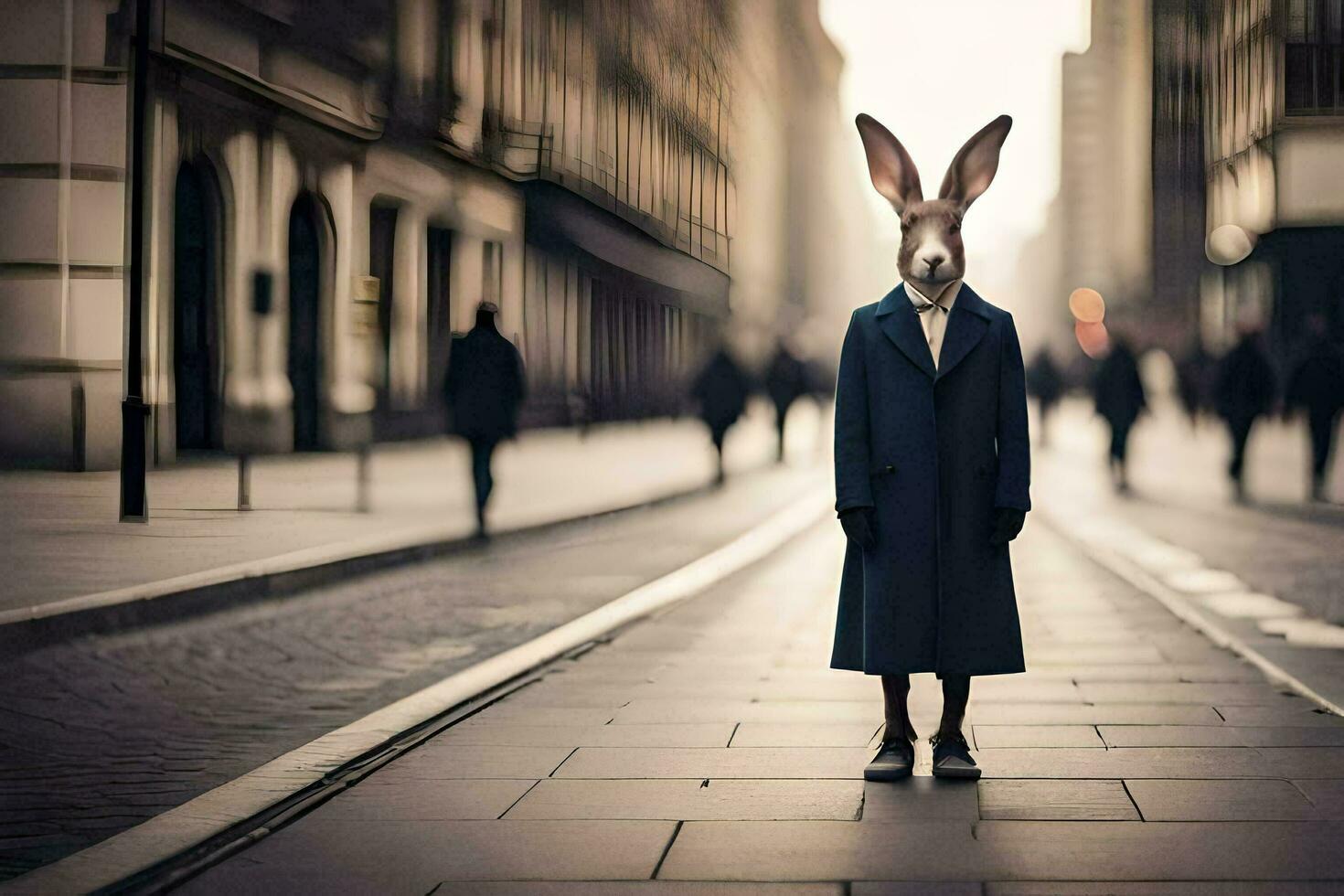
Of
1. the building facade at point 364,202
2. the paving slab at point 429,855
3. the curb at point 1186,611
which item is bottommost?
the paving slab at point 429,855

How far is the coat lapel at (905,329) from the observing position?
580cm

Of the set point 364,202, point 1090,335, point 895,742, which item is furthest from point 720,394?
point 1090,335

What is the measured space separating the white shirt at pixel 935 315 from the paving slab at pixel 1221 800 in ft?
4.72

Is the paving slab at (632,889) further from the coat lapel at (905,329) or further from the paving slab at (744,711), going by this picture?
the paving slab at (744,711)

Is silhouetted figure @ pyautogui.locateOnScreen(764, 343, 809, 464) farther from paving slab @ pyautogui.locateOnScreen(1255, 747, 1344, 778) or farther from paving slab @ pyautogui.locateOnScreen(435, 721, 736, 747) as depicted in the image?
paving slab @ pyautogui.locateOnScreen(1255, 747, 1344, 778)

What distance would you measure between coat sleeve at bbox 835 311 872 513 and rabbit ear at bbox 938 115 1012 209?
57cm

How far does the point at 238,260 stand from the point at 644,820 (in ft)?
46.0

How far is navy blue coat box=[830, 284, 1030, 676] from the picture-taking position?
5.77 meters

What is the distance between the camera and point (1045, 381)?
35.8 metres

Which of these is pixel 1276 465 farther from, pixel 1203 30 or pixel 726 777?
pixel 726 777

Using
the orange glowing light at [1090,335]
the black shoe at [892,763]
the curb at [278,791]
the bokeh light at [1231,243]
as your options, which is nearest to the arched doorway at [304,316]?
the curb at [278,791]

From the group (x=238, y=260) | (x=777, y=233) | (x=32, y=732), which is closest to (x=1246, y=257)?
(x=777, y=233)

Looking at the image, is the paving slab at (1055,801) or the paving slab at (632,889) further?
the paving slab at (1055,801)

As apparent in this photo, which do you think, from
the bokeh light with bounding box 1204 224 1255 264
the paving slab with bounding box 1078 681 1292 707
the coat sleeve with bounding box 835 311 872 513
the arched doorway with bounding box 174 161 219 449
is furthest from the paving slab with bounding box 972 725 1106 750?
the bokeh light with bounding box 1204 224 1255 264
